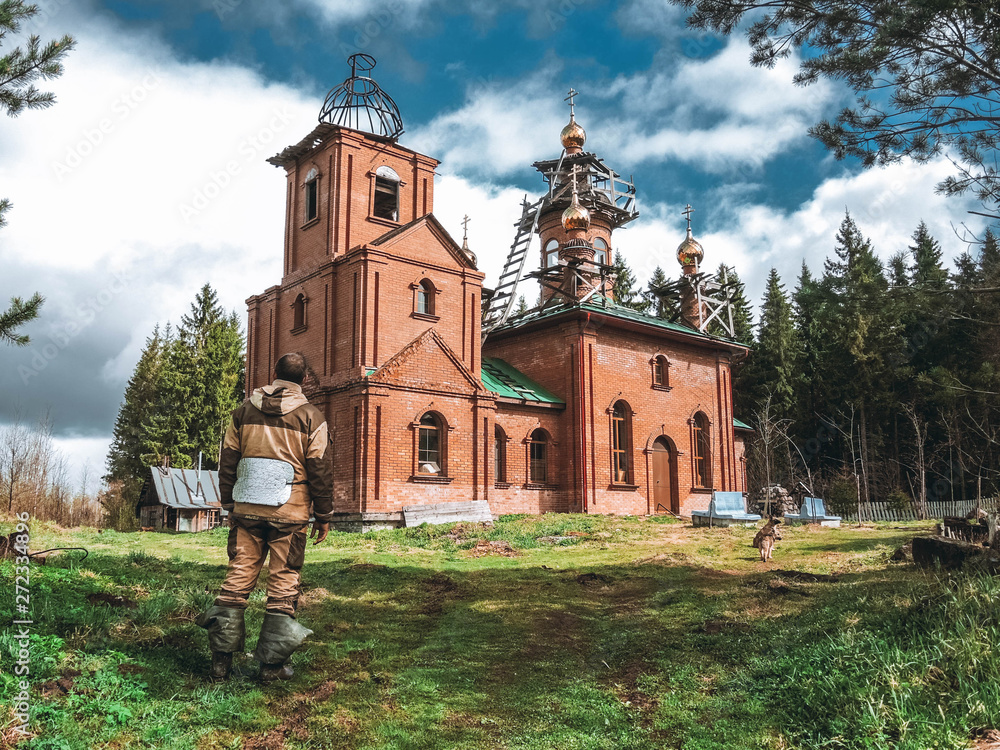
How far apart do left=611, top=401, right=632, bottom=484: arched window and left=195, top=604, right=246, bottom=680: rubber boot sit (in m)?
19.0

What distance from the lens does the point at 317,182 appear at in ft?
69.7

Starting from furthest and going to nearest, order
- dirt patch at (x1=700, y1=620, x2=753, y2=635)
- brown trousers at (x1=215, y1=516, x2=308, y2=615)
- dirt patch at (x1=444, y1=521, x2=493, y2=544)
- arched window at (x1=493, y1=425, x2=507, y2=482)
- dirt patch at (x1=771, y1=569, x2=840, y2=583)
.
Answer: arched window at (x1=493, y1=425, x2=507, y2=482)
dirt patch at (x1=444, y1=521, x2=493, y2=544)
dirt patch at (x1=771, y1=569, x2=840, y2=583)
dirt patch at (x1=700, y1=620, x2=753, y2=635)
brown trousers at (x1=215, y1=516, x2=308, y2=615)

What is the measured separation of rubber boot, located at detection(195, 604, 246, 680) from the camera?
500cm

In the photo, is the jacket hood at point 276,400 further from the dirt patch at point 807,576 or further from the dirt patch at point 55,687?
the dirt patch at point 807,576

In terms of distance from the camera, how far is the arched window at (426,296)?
20.2m

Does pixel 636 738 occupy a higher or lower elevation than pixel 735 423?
lower

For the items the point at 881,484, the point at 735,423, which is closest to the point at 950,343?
the point at 881,484

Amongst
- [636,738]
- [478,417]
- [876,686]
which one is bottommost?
[636,738]

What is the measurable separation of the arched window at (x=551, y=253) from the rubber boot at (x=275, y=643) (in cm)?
2410

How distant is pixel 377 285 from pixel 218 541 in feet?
22.4

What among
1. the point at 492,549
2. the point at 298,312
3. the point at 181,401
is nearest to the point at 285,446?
the point at 492,549

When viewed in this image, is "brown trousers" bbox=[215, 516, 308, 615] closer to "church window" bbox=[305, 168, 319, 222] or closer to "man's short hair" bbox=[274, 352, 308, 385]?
"man's short hair" bbox=[274, 352, 308, 385]

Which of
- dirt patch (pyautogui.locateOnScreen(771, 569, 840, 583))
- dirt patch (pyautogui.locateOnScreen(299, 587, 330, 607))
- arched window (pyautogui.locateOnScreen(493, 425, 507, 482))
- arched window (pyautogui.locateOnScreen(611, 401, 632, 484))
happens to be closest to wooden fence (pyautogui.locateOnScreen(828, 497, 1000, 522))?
arched window (pyautogui.locateOnScreen(611, 401, 632, 484))

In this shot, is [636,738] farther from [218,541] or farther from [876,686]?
[218,541]
